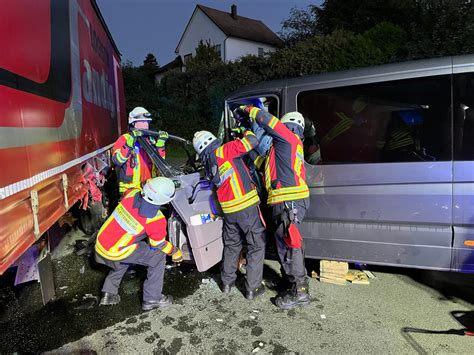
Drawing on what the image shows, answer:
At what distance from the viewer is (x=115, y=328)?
3.03m

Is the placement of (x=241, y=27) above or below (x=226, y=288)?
above

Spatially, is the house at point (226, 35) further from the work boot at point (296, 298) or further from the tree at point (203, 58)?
the work boot at point (296, 298)

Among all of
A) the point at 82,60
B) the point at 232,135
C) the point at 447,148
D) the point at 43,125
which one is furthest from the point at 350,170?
the point at 82,60

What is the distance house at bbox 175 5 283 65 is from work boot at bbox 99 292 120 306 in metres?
24.2

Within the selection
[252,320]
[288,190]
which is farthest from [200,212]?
[252,320]

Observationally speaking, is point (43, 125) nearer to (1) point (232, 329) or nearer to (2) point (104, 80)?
(1) point (232, 329)

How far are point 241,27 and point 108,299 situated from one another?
29379 millimetres

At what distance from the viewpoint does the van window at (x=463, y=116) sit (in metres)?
2.80

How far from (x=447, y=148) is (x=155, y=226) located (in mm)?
2485

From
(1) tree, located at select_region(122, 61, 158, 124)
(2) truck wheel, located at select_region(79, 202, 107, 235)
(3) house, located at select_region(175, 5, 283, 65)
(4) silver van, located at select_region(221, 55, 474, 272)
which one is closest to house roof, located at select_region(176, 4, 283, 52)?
(3) house, located at select_region(175, 5, 283, 65)

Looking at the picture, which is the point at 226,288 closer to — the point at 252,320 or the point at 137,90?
the point at 252,320

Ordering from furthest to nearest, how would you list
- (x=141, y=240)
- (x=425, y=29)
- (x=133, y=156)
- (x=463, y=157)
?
(x=425, y=29) → (x=133, y=156) → (x=141, y=240) → (x=463, y=157)

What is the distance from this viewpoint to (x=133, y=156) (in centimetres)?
418

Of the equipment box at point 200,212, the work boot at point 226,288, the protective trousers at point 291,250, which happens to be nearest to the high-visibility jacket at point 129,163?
the equipment box at point 200,212
